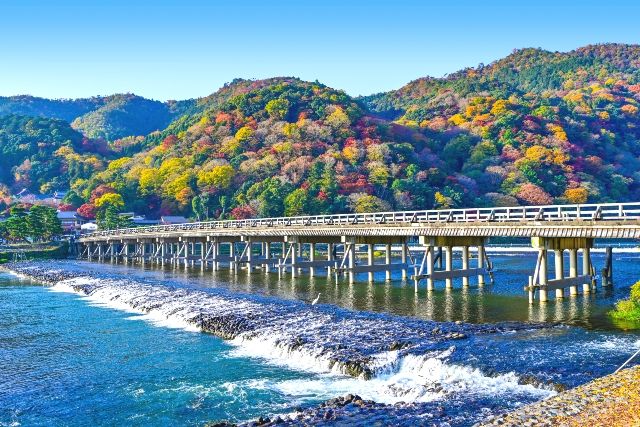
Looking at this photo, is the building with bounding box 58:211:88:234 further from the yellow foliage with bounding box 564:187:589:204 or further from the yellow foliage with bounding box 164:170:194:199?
the yellow foliage with bounding box 564:187:589:204

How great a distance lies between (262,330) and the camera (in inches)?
1006

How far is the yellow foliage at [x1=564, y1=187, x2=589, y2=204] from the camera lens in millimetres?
94250

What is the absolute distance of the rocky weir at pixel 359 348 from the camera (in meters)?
15.7

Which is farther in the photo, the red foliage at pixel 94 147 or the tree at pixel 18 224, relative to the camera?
the red foliage at pixel 94 147

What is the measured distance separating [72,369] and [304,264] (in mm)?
28040

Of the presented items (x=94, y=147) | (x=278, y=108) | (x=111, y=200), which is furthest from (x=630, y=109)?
(x=94, y=147)

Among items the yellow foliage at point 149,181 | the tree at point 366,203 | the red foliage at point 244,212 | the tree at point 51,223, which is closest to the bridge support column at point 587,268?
the tree at point 366,203

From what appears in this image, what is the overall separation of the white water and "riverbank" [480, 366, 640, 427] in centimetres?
269

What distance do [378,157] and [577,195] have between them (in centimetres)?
3132

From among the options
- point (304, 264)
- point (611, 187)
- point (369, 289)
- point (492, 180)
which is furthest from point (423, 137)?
point (369, 289)

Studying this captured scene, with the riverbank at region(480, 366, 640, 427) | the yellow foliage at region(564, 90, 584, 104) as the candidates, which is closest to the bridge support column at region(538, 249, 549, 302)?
the riverbank at region(480, 366, 640, 427)

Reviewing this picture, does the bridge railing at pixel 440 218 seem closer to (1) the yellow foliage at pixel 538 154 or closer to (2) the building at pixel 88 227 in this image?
(2) the building at pixel 88 227

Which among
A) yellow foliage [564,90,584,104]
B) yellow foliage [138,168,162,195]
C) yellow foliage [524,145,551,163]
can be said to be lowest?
yellow foliage [138,168,162,195]

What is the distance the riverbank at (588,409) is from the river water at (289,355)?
213 centimetres
